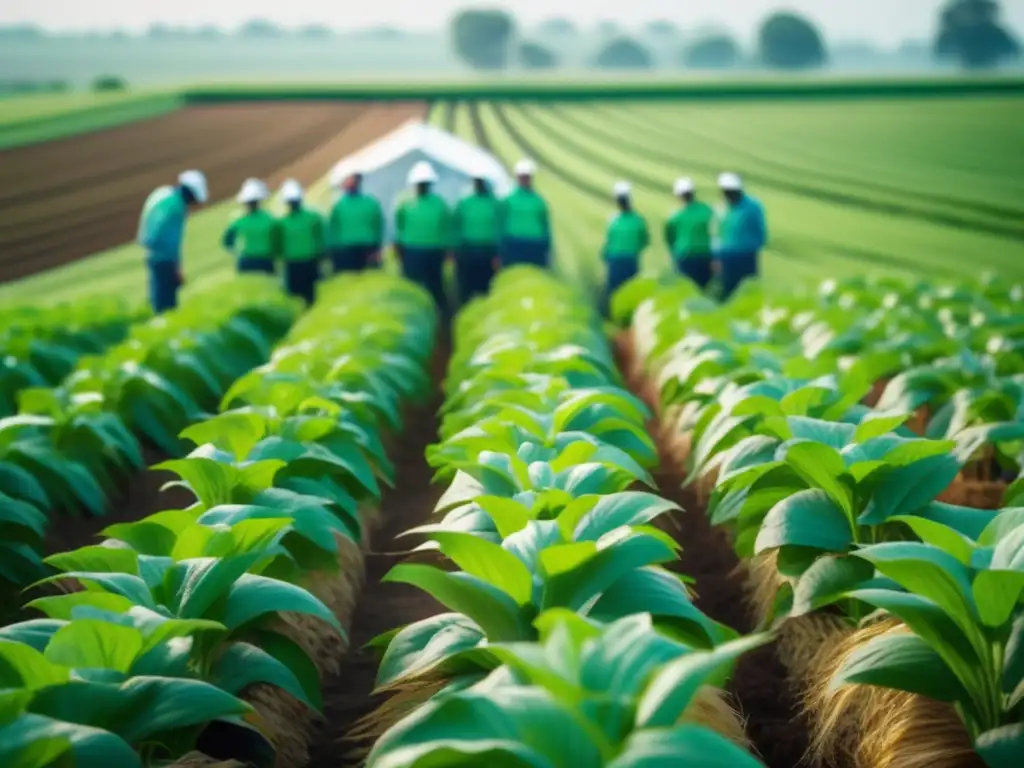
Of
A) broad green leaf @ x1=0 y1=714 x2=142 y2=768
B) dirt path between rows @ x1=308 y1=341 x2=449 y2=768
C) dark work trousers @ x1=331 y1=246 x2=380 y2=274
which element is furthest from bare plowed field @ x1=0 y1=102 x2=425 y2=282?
broad green leaf @ x1=0 y1=714 x2=142 y2=768

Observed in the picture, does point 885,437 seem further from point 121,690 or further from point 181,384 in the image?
point 181,384

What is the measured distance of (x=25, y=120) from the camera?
31859 millimetres

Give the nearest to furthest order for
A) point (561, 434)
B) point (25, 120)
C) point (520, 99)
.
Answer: point (561, 434)
point (25, 120)
point (520, 99)

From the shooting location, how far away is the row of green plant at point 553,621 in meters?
2.04

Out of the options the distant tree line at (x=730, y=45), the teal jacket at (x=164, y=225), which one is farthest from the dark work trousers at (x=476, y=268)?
the distant tree line at (x=730, y=45)

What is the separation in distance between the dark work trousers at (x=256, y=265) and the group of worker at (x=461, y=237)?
0.04 ft

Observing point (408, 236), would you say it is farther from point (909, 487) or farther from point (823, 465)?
point (909, 487)

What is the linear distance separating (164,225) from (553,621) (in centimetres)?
1063

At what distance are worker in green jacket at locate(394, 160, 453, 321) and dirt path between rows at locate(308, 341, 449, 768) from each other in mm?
4932

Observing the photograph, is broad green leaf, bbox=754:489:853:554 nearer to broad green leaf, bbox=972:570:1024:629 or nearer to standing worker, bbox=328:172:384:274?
broad green leaf, bbox=972:570:1024:629

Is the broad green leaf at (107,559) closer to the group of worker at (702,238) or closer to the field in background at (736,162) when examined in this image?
the group of worker at (702,238)

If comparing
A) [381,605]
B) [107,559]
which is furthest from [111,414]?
[107,559]

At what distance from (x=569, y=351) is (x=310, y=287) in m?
7.60

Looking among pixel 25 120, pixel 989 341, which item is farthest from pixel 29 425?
pixel 25 120
